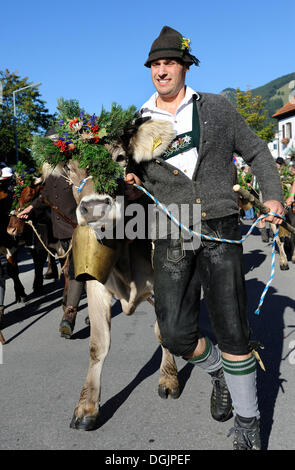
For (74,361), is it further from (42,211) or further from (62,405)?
(42,211)

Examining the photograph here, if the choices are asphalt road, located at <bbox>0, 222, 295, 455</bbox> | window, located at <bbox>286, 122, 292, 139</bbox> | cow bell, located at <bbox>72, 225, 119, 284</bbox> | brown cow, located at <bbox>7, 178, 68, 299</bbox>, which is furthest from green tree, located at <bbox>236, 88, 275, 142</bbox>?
cow bell, located at <bbox>72, 225, 119, 284</bbox>

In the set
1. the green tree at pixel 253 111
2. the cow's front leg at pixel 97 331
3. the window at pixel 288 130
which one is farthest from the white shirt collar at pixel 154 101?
the window at pixel 288 130

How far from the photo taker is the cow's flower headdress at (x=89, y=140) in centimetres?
303

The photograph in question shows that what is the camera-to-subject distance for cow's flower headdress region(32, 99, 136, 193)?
9.94 ft

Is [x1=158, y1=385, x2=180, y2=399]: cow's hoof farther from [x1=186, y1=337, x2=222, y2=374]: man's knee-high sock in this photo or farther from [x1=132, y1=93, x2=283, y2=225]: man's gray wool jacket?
[x1=132, y1=93, x2=283, y2=225]: man's gray wool jacket

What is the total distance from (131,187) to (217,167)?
609 millimetres

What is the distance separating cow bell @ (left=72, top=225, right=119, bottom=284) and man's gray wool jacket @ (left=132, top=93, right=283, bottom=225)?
51cm

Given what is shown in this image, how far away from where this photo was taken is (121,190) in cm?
315

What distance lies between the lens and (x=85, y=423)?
332 cm

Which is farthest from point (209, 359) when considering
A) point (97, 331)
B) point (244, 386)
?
point (97, 331)

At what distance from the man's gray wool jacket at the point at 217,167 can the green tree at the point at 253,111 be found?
40.2m

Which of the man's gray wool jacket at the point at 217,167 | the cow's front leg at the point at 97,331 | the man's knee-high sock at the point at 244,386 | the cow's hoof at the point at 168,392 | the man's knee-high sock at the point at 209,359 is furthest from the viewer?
the cow's hoof at the point at 168,392

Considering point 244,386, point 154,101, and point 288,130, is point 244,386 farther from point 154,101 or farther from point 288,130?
point 288,130

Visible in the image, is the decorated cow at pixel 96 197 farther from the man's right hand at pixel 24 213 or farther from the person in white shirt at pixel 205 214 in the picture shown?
the man's right hand at pixel 24 213
